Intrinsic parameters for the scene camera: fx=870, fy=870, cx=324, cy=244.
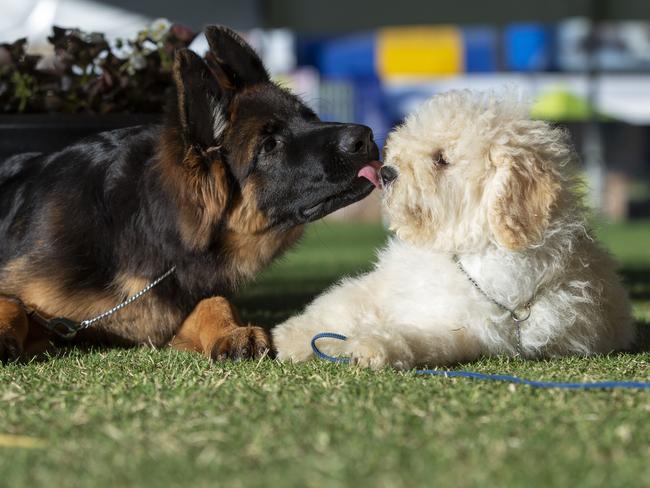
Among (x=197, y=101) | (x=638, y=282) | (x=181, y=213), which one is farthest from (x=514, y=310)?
(x=638, y=282)

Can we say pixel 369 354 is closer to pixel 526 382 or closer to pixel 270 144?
pixel 526 382

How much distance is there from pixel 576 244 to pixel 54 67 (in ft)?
11.0

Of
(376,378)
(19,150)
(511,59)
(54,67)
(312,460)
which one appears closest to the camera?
(312,460)

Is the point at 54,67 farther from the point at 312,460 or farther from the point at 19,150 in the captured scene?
the point at 312,460

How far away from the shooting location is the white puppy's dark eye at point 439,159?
369 cm

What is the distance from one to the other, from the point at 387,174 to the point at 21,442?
6.53 feet

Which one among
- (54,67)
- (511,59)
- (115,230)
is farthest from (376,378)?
(511,59)

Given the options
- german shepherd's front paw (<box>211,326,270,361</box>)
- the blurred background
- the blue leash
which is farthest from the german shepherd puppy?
the blurred background

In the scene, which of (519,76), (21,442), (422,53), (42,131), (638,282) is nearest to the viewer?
(21,442)

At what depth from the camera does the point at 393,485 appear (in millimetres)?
1938

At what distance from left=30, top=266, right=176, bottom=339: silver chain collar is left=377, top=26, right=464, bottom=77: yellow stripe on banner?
17.6 m

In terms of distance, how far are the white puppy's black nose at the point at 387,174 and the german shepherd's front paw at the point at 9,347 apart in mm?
1695

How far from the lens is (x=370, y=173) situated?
402 cm

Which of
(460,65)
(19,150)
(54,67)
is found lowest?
(460,65)
